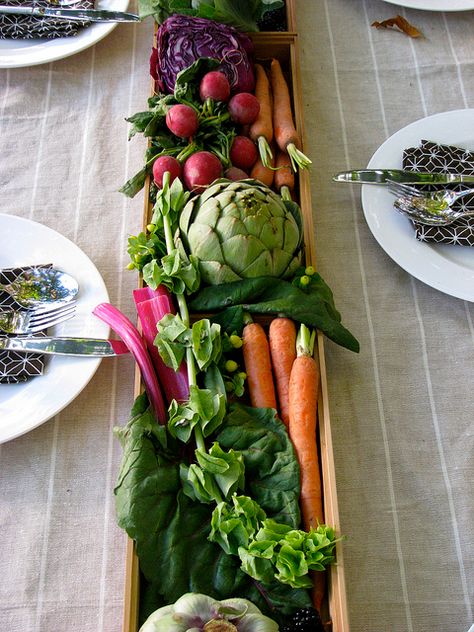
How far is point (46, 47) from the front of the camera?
1202mm

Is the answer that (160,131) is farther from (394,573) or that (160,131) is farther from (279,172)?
(394,573)

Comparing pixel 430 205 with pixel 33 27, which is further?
pixel 33 27

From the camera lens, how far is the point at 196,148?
101cm

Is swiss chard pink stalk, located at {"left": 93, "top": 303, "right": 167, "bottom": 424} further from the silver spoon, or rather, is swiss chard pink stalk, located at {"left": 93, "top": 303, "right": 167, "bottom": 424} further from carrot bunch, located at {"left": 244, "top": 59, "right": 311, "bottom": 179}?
carrot bunch, located at {"left": 244, "top": 59, "right": 311, "bottom": 179}

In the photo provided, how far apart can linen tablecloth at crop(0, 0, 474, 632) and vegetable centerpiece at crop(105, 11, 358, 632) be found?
9cm

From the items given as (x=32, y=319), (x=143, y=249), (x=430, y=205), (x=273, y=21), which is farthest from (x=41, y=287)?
(x=273, y=21)

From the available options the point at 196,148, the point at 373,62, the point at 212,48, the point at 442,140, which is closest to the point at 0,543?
the point at 196,148

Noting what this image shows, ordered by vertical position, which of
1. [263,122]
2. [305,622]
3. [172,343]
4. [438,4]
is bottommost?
[305,622]

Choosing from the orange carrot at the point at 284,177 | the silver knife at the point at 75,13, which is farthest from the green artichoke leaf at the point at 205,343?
the silver knife at the point at 75,13

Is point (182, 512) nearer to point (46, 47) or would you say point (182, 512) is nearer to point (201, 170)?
point (201, 170)

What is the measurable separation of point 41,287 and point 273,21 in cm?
70

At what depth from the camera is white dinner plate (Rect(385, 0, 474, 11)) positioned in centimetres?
127

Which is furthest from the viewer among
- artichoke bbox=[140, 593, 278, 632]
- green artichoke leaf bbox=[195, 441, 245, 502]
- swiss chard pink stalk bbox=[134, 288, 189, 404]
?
swiss chard pink stalk bbox=[134, 288, 189, 404]

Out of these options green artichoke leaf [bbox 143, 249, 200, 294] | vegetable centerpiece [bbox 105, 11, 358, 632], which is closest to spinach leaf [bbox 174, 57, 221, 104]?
vegetable centerpiece [bbox 105, 11, 358, 632]
